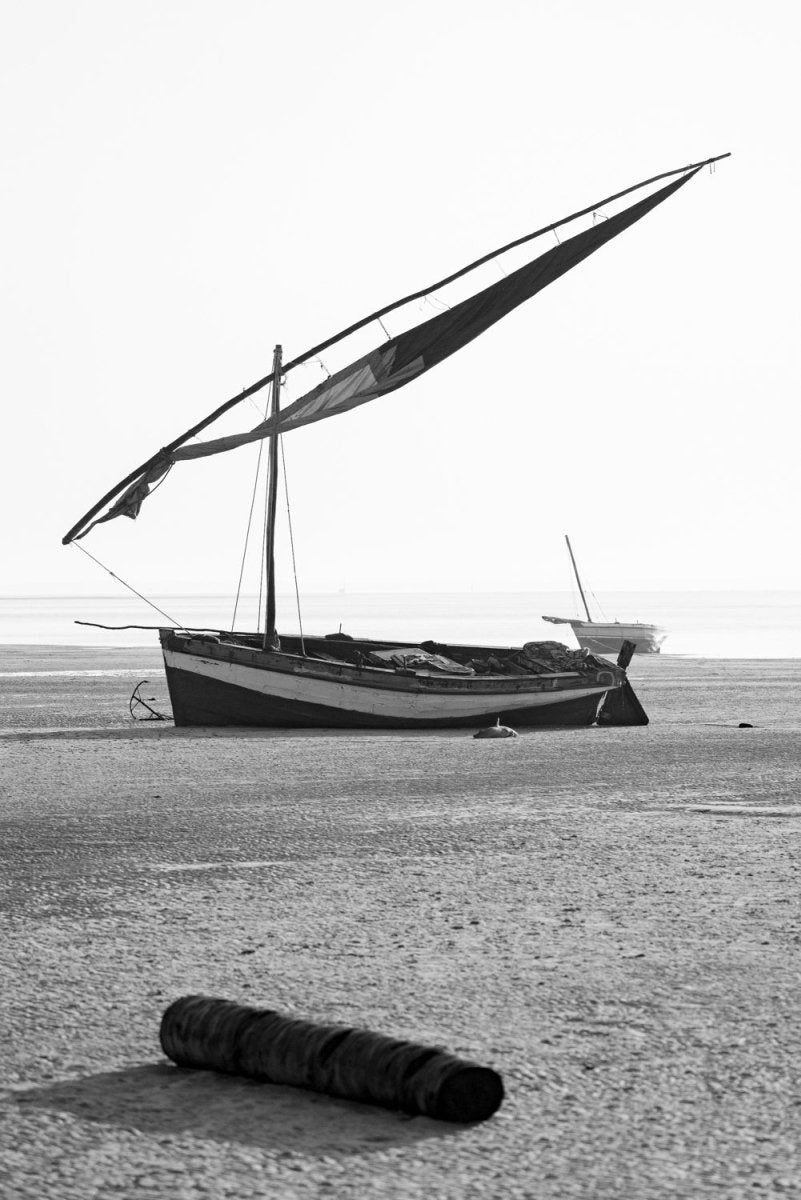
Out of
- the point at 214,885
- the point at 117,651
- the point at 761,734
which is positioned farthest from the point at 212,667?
the point at 117,651

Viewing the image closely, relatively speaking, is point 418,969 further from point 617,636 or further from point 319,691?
point 617,636

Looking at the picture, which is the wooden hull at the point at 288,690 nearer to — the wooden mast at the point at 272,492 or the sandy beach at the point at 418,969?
the wooden mast at the point at 272,492

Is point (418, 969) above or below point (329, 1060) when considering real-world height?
below

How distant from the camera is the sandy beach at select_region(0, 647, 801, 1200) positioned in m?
5.29

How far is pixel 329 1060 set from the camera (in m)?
5.80

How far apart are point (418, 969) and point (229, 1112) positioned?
235 cm

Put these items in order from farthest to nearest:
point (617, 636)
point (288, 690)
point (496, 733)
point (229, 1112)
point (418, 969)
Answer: point (617, 636) < point (288, 690) < point (496, 733) < point (418, 969) < point (229, 1112)

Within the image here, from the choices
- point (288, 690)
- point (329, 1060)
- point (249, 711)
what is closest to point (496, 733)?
point (288, 690)

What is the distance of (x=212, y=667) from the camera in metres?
26.7

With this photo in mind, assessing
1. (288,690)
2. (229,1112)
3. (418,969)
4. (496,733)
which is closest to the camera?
(229,1112)

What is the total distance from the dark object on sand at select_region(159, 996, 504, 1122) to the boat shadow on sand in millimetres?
59

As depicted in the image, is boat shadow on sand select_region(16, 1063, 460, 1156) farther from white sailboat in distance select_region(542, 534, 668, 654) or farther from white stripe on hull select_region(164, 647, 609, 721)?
white sailboat in distance select_region(542, 534, 668, 654)

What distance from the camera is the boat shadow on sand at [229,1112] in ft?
17.9

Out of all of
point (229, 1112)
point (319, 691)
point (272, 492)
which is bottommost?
point (229, 1112)
